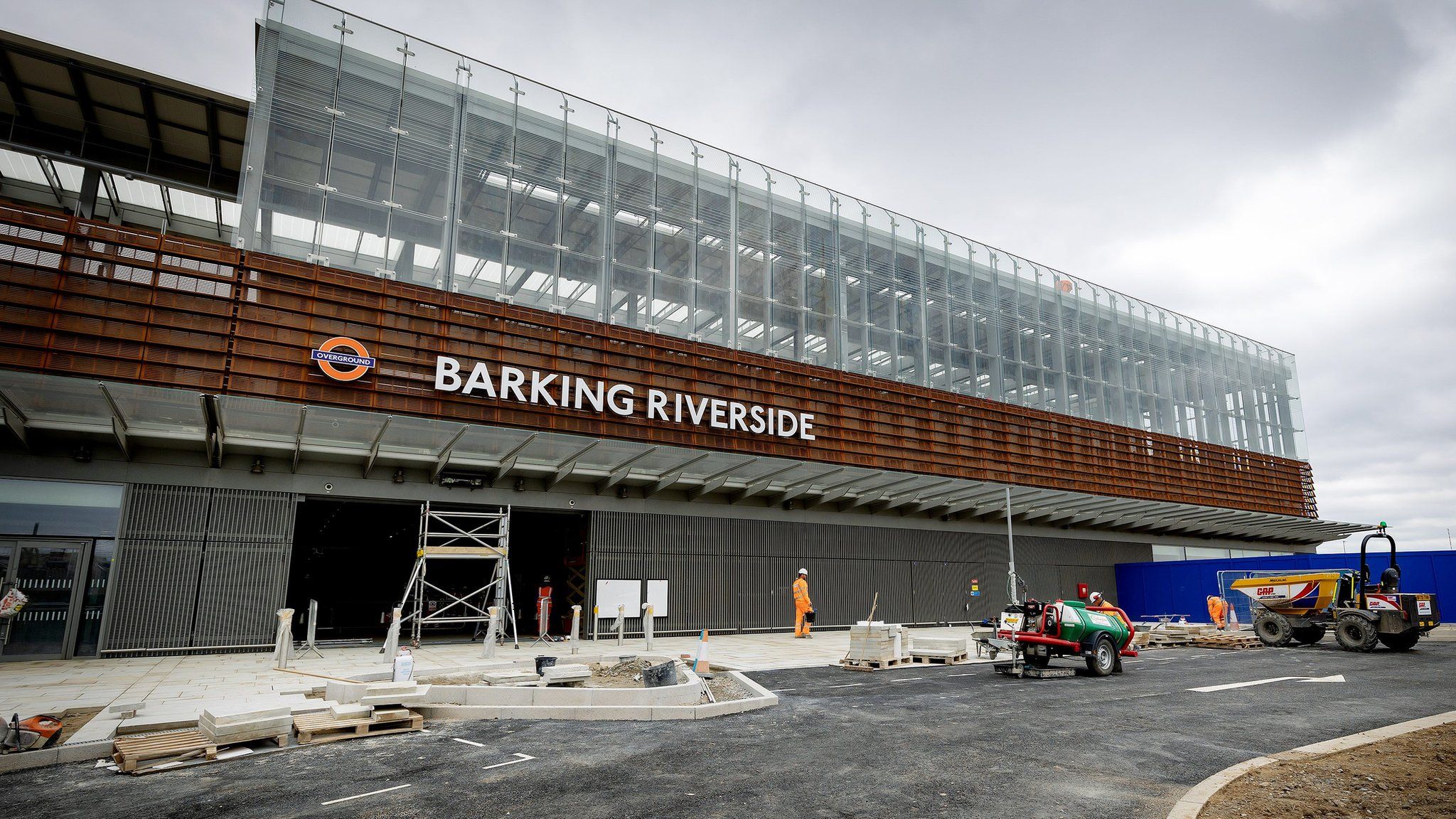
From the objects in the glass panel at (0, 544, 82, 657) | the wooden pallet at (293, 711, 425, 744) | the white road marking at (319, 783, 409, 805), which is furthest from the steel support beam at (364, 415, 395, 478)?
the white road marking at (319, 783, 409, 805)

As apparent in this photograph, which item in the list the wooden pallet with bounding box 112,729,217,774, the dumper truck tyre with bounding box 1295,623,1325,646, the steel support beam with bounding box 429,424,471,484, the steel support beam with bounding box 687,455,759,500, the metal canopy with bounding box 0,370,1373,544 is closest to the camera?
the wooden pallet with bounding box 112,729,217,774

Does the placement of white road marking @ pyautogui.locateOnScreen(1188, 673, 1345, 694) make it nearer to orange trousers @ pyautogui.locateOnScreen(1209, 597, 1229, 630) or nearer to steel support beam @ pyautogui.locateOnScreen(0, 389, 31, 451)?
orange trousers @ pyautogui.locateOnScreen(1209, 597, 1229, 630)

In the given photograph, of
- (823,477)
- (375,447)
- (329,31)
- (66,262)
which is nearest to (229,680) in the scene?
(375,447)

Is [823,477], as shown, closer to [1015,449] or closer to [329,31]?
[1015,449]

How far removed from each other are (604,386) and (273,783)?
1323 centimetres

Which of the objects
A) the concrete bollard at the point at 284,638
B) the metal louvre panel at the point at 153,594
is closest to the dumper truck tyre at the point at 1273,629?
the concrete bollard at the point at 284,638

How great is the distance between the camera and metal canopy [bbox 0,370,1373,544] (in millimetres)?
15414

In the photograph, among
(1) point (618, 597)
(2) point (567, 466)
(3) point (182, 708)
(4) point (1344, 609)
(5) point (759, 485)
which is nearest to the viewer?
(3) point (182, 708)

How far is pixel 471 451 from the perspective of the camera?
19.6 meters

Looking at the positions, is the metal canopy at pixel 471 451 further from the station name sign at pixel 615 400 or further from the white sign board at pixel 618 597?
the white sign board at pixel 618 597

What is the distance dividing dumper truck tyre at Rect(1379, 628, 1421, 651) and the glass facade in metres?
13.0

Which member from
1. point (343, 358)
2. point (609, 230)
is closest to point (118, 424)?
point (343, 358)

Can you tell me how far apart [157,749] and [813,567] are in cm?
2087

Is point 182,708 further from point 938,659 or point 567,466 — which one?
point 938,659
